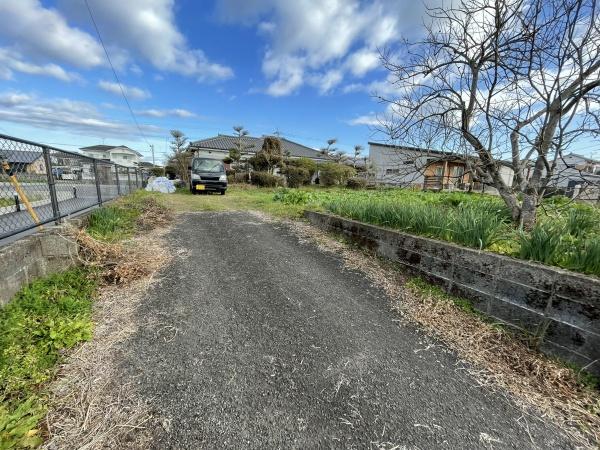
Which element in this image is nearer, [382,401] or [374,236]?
[382,401]

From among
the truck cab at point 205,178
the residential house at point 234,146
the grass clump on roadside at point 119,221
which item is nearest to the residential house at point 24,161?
the grass clump on roadside at point 119,221

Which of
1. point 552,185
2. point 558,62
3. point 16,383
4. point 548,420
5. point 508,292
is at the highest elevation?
point 558,62

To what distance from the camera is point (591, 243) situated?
2.10 m

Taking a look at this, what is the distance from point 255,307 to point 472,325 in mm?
1921

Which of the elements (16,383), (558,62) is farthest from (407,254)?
(16,383)

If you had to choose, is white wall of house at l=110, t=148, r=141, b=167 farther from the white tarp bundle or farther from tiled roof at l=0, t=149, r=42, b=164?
tiled roof at l=0, t=149, r=42, b=164

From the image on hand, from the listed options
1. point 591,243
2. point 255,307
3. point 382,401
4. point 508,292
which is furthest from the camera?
point 255,307

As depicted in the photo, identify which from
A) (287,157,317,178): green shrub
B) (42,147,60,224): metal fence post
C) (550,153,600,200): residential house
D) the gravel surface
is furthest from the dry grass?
(287,157,317,178): green shrub

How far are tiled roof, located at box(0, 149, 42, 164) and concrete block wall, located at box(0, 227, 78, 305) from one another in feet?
2.31

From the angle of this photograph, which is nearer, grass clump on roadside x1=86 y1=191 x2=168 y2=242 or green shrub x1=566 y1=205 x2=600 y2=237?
green shrub x1=566 y1=205 x2=600 y2=237

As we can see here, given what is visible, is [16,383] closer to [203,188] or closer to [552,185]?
[552,185]

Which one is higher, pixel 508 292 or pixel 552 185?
pixel 552 185

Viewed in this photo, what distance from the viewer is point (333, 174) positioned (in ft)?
60.9

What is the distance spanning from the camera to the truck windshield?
1225 centimetres
